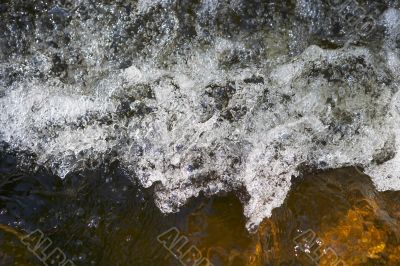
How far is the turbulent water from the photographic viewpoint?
7.67ft

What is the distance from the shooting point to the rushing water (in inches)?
88.3

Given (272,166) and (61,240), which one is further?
(272,166)

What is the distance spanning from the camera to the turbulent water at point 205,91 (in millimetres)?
2338

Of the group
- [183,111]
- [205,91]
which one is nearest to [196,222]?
[183,111]

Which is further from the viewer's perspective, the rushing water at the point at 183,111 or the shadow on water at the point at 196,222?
the rushing water at the point at 183,111

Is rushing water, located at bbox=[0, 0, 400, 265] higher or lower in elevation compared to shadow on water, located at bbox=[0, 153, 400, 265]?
higher

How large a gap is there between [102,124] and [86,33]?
548 millimetres

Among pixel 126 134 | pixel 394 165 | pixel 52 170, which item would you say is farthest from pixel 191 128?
pixel 394 165

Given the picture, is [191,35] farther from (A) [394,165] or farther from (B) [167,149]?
(A) [394,165]

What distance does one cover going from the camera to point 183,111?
7.92ft

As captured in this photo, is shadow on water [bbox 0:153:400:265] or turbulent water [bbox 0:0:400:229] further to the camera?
turbulent water [bbox 0:0:400:229]

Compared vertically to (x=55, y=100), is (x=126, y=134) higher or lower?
lower

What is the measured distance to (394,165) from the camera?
2318 millimetres

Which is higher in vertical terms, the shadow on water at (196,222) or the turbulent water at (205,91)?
the turbulent water at (205,91)
